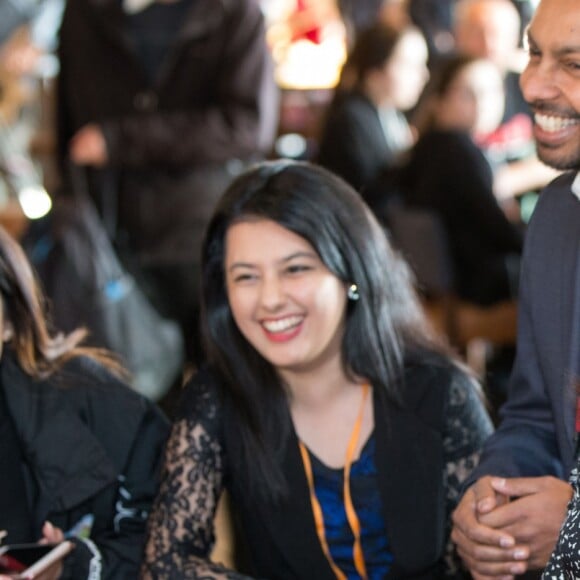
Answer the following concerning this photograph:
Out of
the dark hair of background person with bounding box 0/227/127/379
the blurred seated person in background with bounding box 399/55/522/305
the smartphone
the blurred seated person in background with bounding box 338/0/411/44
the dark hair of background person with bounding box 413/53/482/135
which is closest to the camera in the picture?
the smartphone

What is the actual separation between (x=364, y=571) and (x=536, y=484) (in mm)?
444

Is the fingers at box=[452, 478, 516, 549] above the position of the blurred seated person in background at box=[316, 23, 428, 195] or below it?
below

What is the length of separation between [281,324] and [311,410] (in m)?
0.21

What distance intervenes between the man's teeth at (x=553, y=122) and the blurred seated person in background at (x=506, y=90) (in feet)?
9.81

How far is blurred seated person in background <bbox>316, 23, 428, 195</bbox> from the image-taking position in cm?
519

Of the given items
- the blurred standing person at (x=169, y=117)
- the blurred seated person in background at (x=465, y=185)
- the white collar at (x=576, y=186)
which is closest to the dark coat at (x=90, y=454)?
the white collar at (x=576, y=186)

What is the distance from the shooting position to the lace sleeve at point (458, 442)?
8.19ft

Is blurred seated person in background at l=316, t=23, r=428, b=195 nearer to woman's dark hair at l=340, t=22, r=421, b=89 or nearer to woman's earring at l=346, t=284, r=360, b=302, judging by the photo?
woman's dark hair at l=340, t=22, r=421, b=89

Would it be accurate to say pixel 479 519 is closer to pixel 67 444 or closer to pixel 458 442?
pixel 458 442

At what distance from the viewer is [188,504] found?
7.96 ft

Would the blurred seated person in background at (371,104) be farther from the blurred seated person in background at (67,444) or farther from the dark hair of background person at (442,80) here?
the blurred seated person in background at (67,444)

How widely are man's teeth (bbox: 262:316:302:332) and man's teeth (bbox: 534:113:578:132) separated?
0.60 m

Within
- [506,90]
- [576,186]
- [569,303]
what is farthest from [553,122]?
[506,90]

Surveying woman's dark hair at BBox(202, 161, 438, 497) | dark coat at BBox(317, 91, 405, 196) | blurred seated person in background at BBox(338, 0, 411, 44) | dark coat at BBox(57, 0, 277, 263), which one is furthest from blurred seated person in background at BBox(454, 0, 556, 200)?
woman's dark hair at BBox(202, 161, 438, 497)
